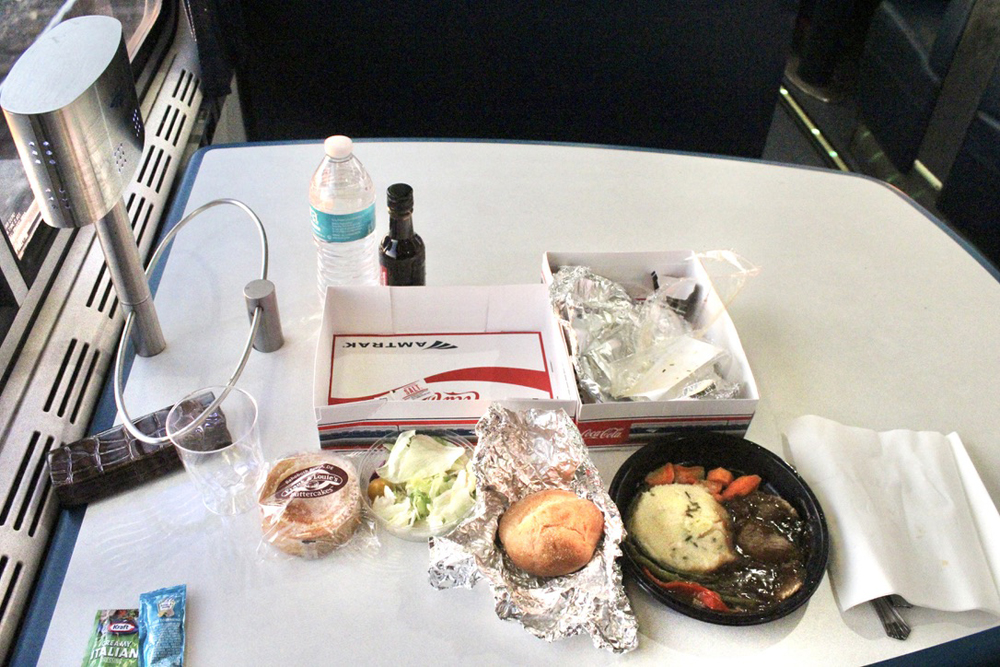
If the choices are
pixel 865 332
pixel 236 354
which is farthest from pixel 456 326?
pixel 865 332

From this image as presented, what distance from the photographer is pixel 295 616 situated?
2.69ft

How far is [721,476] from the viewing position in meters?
0.95

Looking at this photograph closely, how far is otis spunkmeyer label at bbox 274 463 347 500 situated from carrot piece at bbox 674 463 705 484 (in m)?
0.40

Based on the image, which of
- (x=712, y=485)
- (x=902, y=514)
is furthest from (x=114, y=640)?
(x=902, y=514)

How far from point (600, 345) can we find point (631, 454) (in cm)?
15

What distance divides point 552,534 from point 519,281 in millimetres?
521

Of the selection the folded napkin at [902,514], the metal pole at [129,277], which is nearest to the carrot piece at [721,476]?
the folded napkin at [902,514]

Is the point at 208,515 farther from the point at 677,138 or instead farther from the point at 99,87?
the point at 677,138

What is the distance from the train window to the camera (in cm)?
103

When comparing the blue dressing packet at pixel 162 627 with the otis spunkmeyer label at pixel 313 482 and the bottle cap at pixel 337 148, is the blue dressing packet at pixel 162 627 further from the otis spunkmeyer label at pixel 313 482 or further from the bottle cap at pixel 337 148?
the bottle cap at pixel 337 148

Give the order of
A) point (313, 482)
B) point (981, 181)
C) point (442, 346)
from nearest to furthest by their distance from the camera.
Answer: point (313, 482), point (442, 346), point (981, 181)

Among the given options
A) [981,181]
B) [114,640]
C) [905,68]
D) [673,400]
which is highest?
[673,400]

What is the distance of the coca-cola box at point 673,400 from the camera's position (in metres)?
0.93

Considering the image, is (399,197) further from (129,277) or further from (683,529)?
(683,529)
